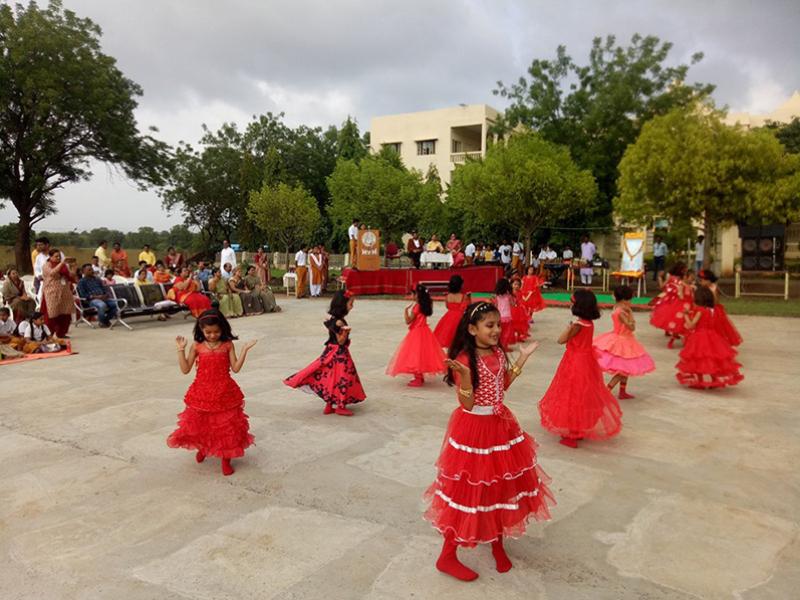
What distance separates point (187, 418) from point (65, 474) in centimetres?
111

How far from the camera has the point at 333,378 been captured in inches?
264

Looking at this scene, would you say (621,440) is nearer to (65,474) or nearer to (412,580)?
(412,580)

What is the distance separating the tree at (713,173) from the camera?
18922mm

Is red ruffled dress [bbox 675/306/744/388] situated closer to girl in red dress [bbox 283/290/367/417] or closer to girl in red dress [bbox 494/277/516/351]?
girl in red dress [bbox 494/277/516/351]

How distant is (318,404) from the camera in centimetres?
721

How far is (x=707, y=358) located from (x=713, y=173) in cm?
1408

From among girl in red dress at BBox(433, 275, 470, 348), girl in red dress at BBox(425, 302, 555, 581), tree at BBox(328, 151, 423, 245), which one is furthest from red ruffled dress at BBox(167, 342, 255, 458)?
tree at BBox(328, 151, 423, 245)

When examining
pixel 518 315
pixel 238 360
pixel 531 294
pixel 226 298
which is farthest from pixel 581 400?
pixel 226 298

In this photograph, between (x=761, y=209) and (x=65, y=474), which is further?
(x=761, y=209)

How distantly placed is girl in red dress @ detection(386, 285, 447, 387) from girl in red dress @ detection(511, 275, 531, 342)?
3278 millimetres

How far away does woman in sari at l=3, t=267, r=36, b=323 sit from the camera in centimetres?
1177

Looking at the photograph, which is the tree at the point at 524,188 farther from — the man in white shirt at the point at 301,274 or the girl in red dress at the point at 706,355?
the girl in red dress at the point at 706,355

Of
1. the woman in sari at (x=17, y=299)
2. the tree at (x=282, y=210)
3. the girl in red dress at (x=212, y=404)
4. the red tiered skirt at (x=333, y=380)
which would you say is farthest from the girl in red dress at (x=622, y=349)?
the tree at (x=282, y=210)

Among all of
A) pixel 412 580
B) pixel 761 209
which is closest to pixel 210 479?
pixel 412 580
